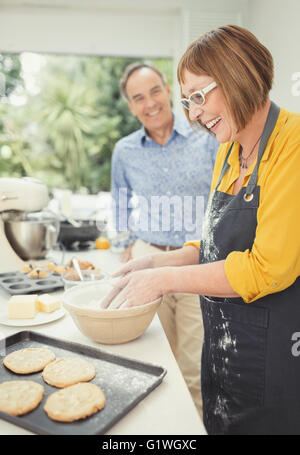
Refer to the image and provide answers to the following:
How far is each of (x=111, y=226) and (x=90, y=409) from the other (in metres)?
2.03

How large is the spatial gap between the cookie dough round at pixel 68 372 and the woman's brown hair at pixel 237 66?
0.83 metres

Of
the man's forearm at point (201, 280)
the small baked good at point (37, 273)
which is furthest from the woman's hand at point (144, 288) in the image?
the small baked good at point (37, 273)

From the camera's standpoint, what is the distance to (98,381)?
96 cm

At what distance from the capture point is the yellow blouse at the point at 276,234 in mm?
1028

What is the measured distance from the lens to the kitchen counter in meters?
0.80

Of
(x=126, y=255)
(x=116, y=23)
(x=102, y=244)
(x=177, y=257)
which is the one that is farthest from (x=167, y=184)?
(x=116, y=23)

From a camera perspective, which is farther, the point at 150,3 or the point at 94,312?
the point at 150,3

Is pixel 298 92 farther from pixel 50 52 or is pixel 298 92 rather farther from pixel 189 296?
pixel 50 52

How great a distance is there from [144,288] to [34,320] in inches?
17.7

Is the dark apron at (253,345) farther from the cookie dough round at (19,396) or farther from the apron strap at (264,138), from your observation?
the cookie dough round at (19,396)

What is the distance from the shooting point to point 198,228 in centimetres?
238
